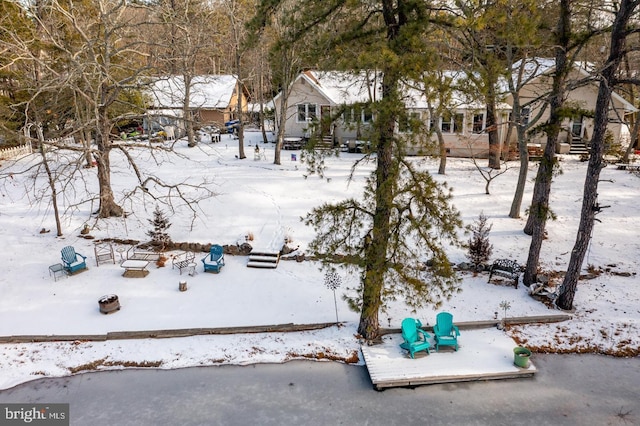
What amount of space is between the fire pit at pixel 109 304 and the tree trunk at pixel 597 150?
1251 cm

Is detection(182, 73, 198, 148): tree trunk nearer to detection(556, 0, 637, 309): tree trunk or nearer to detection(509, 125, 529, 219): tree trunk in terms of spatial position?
detection(556, 0, 637, 309): tree trunk

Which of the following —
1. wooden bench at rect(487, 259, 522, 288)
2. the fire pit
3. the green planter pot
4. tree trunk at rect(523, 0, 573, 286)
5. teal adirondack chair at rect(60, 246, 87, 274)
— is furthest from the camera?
teal adirondack chair at rect(60, 246, 87, 274)

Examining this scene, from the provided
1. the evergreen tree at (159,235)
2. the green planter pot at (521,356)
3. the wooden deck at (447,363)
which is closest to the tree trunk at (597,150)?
the wooden deck at (447,363)

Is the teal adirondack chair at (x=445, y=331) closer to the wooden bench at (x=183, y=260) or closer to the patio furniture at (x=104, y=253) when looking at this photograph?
the wooden bench at (x=183, y=260)

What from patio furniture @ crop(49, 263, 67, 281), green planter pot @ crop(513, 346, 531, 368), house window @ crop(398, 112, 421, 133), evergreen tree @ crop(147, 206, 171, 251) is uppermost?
house window @ crop(398, 112, 421, 133)

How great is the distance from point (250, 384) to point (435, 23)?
8.35 metres

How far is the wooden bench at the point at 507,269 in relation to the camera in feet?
41.1

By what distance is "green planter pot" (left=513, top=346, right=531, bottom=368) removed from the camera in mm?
8977

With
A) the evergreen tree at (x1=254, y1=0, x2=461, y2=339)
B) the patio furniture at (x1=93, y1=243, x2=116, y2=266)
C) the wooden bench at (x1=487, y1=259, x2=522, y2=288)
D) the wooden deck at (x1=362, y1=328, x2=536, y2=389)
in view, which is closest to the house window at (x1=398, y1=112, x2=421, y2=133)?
the evergreen tree at (x1=254, y1=0, x2=461, y2=339)

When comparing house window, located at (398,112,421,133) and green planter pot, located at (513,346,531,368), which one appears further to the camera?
green planter pot, located at (513,346,531,368)

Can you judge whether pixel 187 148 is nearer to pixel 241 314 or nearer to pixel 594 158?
pixel 241 314

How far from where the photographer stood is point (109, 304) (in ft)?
36.9

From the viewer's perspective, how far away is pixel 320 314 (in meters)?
11.4

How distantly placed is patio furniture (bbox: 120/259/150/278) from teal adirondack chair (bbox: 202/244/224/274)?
189cm
